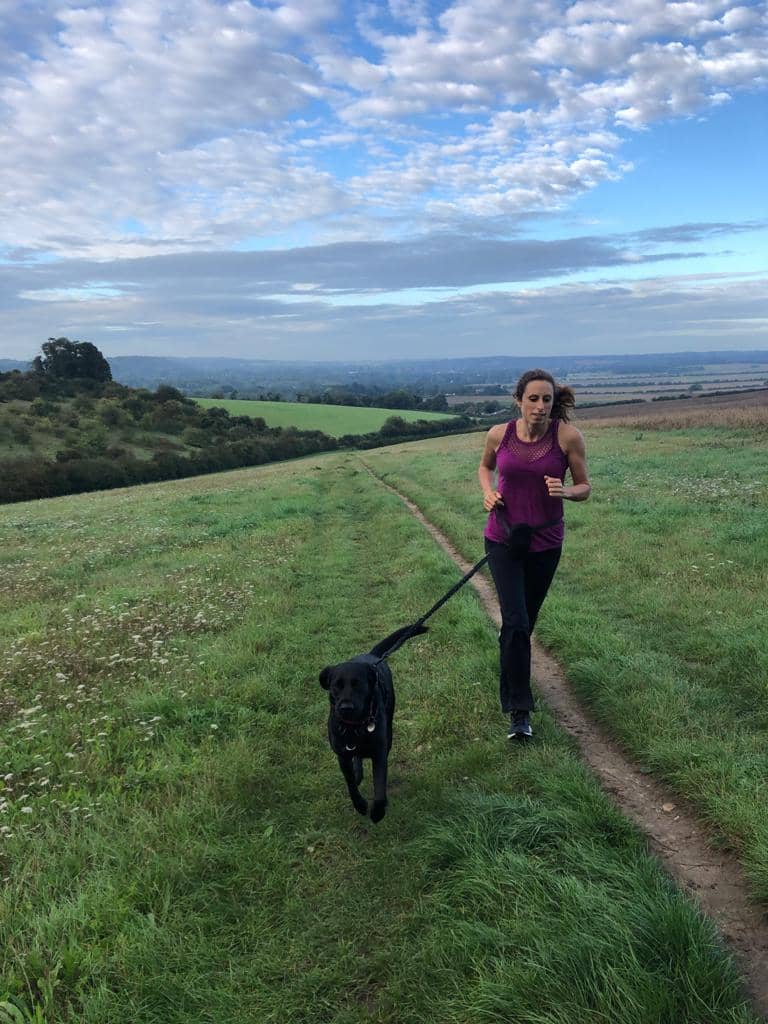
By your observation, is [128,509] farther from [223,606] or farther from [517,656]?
[517,656]

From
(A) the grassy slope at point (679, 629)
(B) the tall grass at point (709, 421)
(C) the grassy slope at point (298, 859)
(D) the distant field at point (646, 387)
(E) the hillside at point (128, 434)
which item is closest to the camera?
(C) the grassy slope at point (298, 859)

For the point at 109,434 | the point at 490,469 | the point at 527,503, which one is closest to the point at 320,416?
the point at 109,434

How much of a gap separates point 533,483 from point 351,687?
7.44 ft

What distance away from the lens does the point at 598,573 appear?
31.0ft

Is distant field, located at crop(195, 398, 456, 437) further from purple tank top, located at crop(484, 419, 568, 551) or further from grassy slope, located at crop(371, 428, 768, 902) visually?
purple tank top, located at crop(484, 419, 568, 551)

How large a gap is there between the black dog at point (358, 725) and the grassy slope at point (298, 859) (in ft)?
0.81

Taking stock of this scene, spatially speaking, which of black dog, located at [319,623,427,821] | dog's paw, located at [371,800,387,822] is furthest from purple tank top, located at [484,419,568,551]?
dog's paw, located at [371,800,387,822]

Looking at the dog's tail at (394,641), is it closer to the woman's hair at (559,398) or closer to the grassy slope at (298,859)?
the grassy slope at (298,859)

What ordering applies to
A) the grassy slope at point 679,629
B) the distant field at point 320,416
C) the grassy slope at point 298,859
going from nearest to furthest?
the grassy slope at point 298,859 < the grassy slope at point 679,629 < the distant field at point 320,416

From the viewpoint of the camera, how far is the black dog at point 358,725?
4059mm

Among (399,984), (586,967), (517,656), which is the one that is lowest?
(399,984)

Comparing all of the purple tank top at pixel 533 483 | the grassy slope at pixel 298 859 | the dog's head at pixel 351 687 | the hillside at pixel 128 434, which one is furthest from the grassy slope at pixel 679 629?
the hillside at pixel 128 434

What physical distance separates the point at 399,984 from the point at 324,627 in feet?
17.6

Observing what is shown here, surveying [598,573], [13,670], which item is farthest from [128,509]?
[598,573]
